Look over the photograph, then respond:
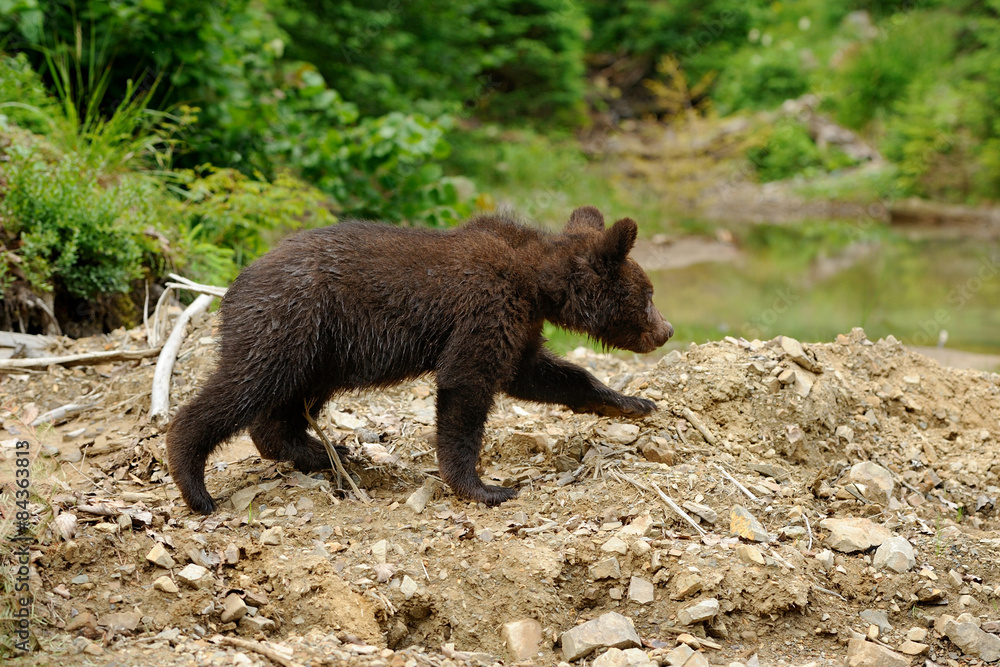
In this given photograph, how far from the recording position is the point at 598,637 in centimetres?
343

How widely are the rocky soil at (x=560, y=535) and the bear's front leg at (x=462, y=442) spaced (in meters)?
0.09

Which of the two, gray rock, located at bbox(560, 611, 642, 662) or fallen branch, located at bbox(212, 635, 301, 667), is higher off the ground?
fallen branch, located at bbox(212, 635, 301, 667)

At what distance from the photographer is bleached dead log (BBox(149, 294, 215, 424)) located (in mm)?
4992

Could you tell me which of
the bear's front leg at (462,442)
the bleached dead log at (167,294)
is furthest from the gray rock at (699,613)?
the bleached dead log at (167,294)

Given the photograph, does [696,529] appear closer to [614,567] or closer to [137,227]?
[614,567]

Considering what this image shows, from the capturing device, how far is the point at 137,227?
20.8 feet

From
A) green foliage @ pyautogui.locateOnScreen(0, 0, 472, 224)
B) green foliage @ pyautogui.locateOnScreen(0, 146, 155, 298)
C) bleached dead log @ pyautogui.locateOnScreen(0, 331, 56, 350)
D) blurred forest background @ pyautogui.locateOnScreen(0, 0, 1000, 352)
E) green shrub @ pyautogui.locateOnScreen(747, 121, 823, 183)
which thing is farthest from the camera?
green shrub @ pyautogui.locateOnScreen(747, 121, 823, 183)

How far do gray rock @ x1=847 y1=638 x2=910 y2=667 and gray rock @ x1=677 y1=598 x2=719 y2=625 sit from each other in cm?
54

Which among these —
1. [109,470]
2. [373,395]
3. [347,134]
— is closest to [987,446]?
[373,395]

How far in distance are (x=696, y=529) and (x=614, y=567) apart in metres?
0.52

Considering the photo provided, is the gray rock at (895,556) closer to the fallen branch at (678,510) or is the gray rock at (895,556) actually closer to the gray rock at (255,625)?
the fallen branch at (678,510)

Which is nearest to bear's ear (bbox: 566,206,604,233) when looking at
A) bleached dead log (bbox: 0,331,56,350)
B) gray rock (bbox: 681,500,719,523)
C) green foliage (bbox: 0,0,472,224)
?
gray rock (bbox: 681,500,719,523)

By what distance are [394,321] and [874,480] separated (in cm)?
257

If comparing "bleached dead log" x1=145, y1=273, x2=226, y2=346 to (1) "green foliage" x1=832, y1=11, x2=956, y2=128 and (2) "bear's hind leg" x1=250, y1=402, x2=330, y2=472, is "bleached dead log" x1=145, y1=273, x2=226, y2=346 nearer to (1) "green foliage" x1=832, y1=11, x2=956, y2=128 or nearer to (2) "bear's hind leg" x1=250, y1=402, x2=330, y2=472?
(2) "bear's hind leg" x1=250, y1=402, x2=330, y2=472
